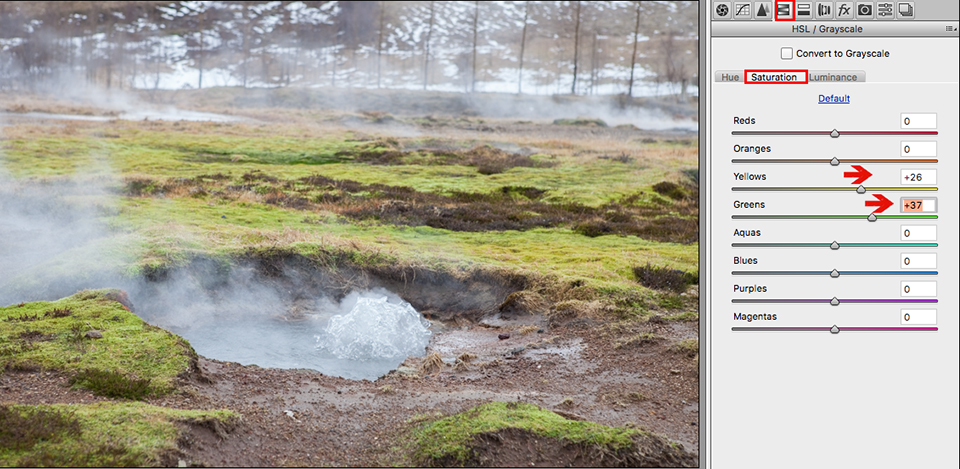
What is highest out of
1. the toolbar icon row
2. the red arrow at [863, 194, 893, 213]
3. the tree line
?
the tree line

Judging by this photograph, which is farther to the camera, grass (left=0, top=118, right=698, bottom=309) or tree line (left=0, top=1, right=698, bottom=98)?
tree line (left=0, top=1, right=698, bottom=98)

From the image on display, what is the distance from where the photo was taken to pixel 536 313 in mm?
12203

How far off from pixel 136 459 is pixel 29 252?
10.7 metres

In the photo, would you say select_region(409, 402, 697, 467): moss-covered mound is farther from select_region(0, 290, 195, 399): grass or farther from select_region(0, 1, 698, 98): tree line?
select_region(0, 1, 698, 98): tree line

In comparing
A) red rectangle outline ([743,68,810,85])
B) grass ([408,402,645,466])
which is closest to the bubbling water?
grass ([408,402,645,466])

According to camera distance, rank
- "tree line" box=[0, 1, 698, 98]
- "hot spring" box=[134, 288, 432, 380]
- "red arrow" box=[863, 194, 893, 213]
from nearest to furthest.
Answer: "red arrow" box=[863, 194, 893, 213]
"hot spring" box=[134, 288, 432, 380]
"tree line" box=[0, 1, 698, 98]

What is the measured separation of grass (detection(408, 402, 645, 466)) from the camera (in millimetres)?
5977

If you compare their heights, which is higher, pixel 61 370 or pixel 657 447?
pixel 61 370

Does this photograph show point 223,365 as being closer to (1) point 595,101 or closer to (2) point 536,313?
(2) point 536,313

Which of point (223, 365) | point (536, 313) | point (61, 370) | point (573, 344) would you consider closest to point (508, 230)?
point (536, 313)

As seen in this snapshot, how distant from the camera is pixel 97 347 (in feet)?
26.1

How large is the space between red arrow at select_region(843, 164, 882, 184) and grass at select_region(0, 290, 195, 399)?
6696mm

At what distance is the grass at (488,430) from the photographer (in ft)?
19.6

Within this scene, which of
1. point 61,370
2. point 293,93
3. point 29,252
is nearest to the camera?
point 61,370
